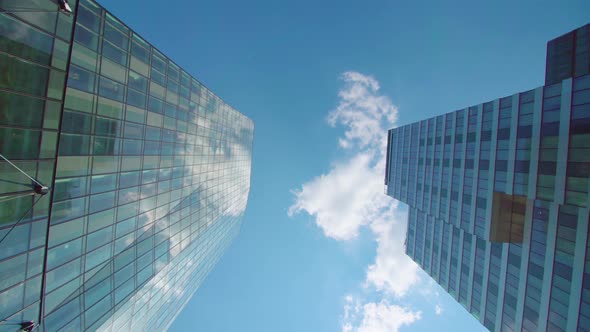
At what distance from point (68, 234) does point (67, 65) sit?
10.6 m

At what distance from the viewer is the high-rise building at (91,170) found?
11320mm

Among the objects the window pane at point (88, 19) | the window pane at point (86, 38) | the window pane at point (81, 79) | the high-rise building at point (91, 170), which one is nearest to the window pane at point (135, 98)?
the high-rise building at point (91, 170)

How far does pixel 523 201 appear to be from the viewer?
97.4ft

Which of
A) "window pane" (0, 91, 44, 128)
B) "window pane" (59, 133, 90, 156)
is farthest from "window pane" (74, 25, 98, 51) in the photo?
"window pane" (0, 91, 44, 128)

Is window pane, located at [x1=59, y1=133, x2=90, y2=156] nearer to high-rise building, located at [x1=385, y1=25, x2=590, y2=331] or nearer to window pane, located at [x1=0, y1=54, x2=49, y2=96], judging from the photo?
window pane, located at [x1=0, y1=54, x2=49, y2=96]

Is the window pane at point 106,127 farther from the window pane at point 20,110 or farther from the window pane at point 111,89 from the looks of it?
the window pane at point 20,110

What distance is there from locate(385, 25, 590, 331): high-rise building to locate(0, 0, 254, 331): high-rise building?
4073 centimetres

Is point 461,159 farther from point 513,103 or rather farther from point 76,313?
point 76,313

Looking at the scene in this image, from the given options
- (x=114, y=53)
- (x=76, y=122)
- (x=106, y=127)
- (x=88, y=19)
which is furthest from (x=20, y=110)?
(x=114, y=53)

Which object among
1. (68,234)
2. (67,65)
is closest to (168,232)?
(68,234)

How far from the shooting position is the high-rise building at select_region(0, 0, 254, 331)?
446 inches

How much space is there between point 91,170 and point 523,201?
44156 millimetres

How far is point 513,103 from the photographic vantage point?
3097 cm

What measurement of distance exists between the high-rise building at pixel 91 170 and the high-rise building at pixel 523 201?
134 feet
